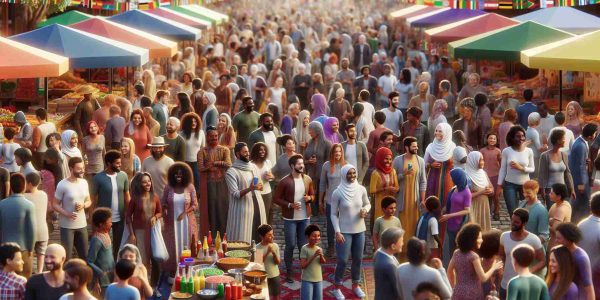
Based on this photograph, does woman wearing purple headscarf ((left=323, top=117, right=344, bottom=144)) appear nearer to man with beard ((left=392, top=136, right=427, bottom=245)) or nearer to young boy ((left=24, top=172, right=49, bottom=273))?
man with beard ((left=392, top=136, right=427, bottom=245))

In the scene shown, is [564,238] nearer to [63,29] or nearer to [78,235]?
[78,235]

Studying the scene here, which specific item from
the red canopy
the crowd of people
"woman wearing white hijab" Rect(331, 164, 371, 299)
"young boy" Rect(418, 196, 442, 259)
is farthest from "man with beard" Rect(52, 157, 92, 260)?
the red canopy

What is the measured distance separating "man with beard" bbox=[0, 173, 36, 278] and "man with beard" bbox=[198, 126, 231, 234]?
2.79 m

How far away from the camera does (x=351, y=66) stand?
32.6m

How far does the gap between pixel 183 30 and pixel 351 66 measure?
553cm

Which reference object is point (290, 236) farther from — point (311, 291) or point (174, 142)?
point (174, 142)

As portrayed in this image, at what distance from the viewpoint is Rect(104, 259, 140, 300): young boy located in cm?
1012

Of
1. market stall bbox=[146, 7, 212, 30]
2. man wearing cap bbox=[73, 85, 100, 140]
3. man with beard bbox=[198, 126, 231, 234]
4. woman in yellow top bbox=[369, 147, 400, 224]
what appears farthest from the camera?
market stall bbox=[146, 7, 212, 30]

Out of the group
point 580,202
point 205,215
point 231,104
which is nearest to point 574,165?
point 580,202

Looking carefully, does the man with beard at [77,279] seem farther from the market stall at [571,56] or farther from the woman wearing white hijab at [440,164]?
the market stall at [571,56]

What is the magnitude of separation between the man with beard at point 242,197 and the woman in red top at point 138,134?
2.32 m

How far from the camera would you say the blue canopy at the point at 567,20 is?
25.5m

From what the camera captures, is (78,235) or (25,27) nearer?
(78,235)

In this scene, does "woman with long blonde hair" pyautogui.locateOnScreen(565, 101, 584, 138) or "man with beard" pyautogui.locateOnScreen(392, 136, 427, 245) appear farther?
"woman with long blonde hair" pyautogui.locateOnScreen(565, 101, 584, 138)
